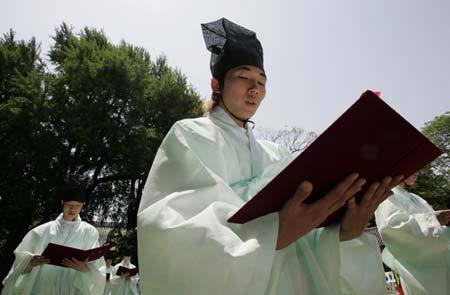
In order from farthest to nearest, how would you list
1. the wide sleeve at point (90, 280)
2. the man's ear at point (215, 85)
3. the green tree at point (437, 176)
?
the green tree at point (437, 176) → the wide sleeve at point (90, 280) → the man's ear at point (215, 85)

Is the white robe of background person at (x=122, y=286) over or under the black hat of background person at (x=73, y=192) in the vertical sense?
under

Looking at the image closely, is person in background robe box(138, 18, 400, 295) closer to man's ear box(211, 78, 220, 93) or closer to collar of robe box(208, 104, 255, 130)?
collar of robe box(208, 104, 255, 130)

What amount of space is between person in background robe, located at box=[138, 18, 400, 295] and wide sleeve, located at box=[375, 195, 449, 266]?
2.01 meters

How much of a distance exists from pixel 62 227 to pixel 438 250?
16.5 ft

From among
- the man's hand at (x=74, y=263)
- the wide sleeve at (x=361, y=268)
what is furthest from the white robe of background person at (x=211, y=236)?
the man's hand at (x=74, y=263)

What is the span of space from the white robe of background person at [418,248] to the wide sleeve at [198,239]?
2.65 m

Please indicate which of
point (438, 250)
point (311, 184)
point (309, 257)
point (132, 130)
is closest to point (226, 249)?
point (311, 184)

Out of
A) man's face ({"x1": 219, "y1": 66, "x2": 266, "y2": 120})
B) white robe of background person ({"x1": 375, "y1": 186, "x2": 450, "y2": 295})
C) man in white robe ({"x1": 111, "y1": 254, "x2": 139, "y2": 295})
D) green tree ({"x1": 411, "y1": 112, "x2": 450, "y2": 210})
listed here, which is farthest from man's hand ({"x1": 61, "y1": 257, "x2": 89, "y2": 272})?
green tree ({"x1": 411, "y1": 112, "x2": 450, "y2": 210})

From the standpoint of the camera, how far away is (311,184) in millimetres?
1195

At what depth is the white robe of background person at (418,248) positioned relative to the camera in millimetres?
3248

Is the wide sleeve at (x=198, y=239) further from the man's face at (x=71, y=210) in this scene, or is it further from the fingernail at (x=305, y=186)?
the man's face at (x=71, y=210)

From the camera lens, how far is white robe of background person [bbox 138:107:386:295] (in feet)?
3.70

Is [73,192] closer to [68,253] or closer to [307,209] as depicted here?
[68,253]

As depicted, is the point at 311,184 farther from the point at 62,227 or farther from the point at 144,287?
the point at 62,227
